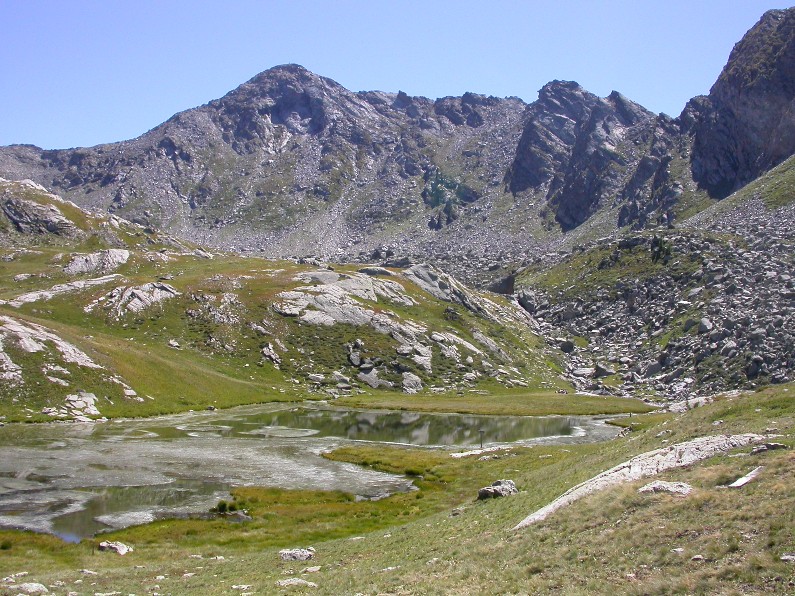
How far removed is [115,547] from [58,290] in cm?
14128

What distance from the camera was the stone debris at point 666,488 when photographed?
27156 millimetres

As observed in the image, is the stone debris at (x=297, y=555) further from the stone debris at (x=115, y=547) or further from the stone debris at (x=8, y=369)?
the stone debris at (x=8, y=369)

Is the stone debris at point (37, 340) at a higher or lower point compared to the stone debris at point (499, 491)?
higher

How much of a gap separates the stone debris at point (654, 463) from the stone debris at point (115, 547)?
2192 centimetres

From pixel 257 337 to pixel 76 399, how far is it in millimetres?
62404

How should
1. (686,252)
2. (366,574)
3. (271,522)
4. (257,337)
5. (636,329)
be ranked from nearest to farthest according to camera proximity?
(366,574) < (271,522) < (257,337) < (636,329) < (686,252)

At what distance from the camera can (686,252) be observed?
641ft

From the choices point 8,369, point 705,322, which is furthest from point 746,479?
point 705,322

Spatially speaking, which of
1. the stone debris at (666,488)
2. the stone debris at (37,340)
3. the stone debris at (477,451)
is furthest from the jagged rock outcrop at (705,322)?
the stone debris at (37,340)

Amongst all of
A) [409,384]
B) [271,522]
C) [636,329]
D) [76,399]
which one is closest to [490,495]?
[271,522]

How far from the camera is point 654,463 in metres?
33.9

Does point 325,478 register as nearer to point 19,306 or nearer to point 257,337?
point 257,337

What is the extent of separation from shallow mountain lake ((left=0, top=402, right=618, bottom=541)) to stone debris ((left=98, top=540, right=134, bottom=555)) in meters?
3.73

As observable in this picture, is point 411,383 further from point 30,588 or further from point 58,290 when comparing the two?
point 30,588
